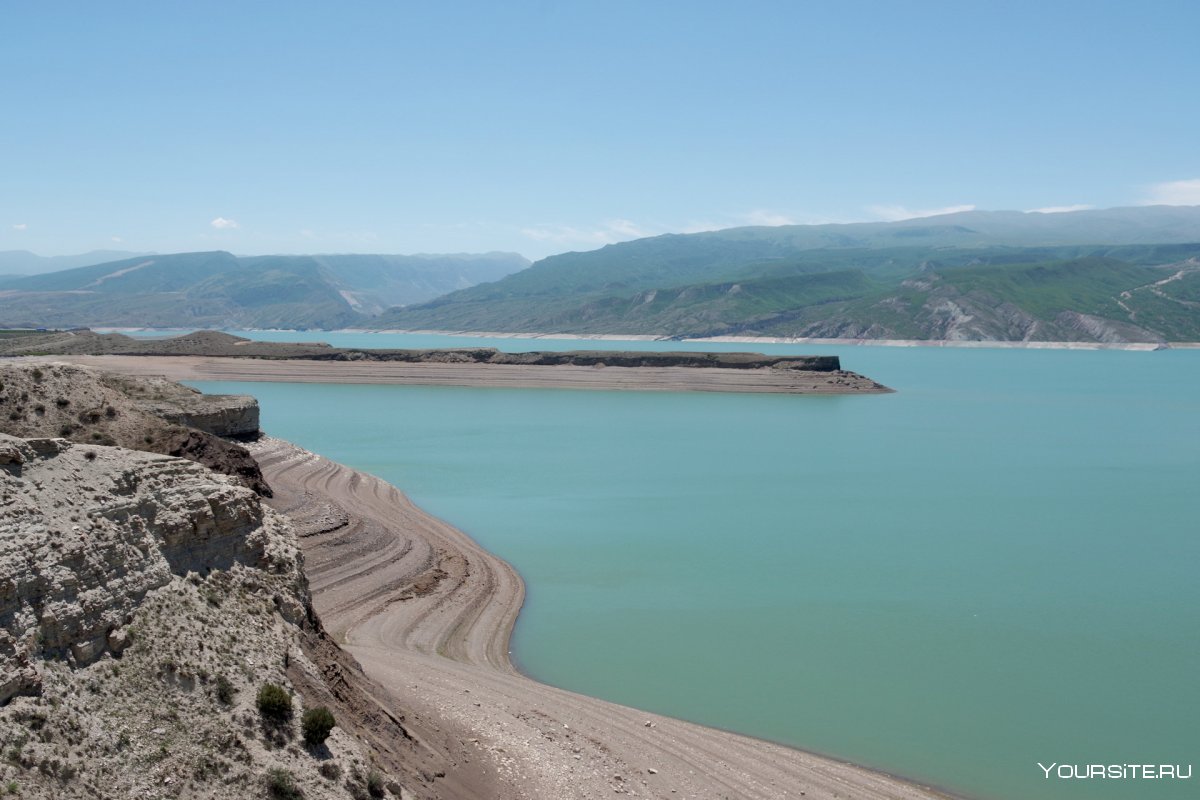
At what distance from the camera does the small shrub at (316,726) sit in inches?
341

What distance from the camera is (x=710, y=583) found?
22016 mm

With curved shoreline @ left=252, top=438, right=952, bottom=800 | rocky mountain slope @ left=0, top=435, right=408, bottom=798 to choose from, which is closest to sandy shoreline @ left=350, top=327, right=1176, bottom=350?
curved shoreline @ left=252, top=438, right=952, bottom=800

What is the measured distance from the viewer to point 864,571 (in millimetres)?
23203

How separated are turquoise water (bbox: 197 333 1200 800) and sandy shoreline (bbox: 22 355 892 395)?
57.8 ft

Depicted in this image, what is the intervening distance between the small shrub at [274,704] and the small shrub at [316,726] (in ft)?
0.59

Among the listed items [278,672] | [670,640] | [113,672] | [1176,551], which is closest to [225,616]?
[278,672]

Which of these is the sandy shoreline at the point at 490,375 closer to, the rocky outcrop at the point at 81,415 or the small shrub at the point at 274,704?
the rocky outcrop at the point at 81,415

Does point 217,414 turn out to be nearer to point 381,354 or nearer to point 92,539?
point 92,539

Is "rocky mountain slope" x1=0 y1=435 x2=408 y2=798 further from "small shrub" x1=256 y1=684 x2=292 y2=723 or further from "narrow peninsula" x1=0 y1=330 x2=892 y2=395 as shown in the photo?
"narrow peninsula" x1=0 y1=330 x2=892 y2=395

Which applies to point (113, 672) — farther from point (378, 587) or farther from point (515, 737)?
point (378, 587)

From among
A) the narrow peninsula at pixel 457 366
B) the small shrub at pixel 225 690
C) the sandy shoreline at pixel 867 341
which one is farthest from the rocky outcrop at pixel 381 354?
the small shrub at pixel 225 690

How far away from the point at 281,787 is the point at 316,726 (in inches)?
27.1

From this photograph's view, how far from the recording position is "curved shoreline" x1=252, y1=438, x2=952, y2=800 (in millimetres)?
11570

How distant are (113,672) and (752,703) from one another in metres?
9.92
